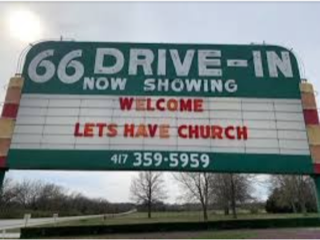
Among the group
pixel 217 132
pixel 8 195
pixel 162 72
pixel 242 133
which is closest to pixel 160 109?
pixel 162 72

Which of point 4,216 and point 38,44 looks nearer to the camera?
point 38,44

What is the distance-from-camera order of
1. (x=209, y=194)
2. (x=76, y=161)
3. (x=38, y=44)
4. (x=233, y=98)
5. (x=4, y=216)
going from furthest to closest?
1. (x=4, y=216)
2. (x=209, y=194)
3. (x=38, y=44)
4. (x=233, y=98)
5. (x=76, y=161)

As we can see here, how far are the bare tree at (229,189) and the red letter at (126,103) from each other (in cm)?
4492

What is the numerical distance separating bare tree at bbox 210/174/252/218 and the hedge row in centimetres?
1597

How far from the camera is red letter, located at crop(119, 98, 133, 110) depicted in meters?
7.71

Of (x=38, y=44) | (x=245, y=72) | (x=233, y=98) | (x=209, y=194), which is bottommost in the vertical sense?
(x=233, y=98)

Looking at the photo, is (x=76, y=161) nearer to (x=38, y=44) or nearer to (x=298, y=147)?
(x=38, y=44)

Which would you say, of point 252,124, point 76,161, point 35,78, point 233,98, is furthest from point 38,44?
point 252,124

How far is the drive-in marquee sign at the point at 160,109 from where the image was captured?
7.14 m

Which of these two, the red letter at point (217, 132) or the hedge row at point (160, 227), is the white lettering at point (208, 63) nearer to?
the red letter at point (217, 132)

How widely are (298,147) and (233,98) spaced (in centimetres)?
170

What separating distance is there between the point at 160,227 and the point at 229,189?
941 inches

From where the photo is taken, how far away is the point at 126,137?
24.2 feet

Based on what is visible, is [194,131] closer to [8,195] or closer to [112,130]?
[112,130]
